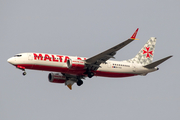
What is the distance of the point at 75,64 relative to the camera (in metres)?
53.7

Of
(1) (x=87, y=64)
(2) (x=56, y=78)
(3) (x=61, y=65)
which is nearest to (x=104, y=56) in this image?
(1) (x=87, y=64)

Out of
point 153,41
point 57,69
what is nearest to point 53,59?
point 57,69

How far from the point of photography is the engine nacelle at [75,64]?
53.3 meters

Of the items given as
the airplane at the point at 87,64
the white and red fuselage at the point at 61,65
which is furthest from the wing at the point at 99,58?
the white and red fuselage at the point at 61,65

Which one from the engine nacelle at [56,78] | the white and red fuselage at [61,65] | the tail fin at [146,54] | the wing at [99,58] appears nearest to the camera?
the white and red fuselage at [61,65]

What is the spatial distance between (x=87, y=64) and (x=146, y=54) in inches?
542

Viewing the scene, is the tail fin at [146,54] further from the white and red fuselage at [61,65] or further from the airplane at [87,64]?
the white and red fuselage at [61,65]

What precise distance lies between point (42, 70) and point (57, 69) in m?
2.28

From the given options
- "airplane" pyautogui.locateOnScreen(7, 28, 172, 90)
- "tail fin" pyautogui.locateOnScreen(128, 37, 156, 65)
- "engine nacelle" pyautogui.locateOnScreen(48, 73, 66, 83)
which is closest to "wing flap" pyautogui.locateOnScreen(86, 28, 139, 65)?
"airplane" pyautogui.locateOnScreen(7, 28, 172, 90)

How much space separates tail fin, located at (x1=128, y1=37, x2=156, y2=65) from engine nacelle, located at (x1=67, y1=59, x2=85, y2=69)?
429 inches

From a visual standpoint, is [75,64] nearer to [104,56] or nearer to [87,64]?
[87,64]

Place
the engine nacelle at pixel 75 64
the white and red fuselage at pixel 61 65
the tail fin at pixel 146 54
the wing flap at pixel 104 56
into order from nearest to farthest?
the wing flap at pixel 104 56, the white and red fuselage at pixel 61 65, the engine nacelle at pixel 75 64, the tail fin at pixel 146 54

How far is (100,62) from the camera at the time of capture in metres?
55.4

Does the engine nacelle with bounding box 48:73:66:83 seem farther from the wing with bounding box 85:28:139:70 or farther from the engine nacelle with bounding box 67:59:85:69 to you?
the engine nacelle with bounding box 67:59:85:69
